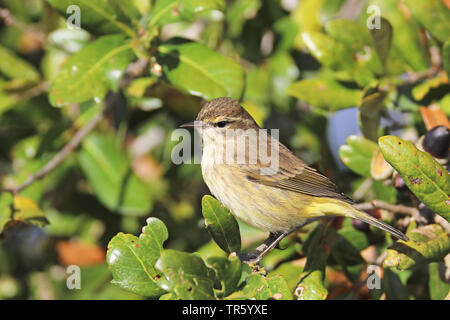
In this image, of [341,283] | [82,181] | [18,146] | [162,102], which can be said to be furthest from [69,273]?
[341,283]

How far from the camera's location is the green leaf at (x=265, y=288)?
104 inches

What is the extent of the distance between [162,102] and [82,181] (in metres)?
1.23

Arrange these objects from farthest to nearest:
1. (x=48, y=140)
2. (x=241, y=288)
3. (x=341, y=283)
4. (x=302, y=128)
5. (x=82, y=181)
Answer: (x=82, y=181), (x=302, y=128), (x=48, y=140), (x=341, y=283), (x=241, y=288)

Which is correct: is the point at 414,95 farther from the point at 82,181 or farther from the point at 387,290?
the point at 82,181

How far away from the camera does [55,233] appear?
5.09 m

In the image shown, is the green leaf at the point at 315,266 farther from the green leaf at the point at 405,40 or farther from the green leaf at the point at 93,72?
the green leaf at the point at 93,72

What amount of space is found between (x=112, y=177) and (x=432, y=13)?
9.38 feet

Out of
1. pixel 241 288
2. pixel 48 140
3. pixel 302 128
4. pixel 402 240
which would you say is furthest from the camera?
pixel 302 128

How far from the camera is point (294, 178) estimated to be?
418 cm

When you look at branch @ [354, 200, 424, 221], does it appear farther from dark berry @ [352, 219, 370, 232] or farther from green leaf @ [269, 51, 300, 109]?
green leaf @ [269, 51, 300, 109]

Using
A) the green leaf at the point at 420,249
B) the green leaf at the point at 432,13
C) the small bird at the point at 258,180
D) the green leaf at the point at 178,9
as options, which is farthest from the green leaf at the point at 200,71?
the green leaf at the point at 420,249

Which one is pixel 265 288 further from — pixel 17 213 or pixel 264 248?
pixel 17 213

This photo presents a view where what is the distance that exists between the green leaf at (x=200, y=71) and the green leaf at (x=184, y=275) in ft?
4.38

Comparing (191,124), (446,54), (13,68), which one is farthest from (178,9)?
(13,68)
